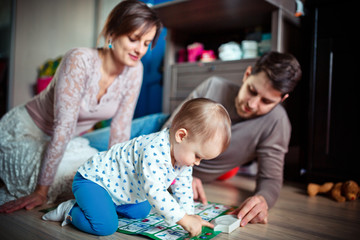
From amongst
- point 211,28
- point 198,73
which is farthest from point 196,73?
point 211,28

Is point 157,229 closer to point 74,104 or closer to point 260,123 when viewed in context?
point 74,104

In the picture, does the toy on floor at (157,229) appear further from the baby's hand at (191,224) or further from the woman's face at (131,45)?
the woman's face at (131,45)

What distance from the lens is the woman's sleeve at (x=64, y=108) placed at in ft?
3.22

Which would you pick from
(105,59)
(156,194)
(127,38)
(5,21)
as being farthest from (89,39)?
(156,194)

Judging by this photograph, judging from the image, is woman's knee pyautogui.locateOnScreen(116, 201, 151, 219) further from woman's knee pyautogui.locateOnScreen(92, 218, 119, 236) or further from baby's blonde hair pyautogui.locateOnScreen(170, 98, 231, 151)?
baby's blonde hair pyautogui.locateOnScreen(170, 98, 231, 151)

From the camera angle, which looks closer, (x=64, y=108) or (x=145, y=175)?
(x=145, y=175)


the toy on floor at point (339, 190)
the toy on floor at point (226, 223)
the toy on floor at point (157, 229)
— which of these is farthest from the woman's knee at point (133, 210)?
the toy on floor at point (339, 190)

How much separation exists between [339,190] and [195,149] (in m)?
0.88

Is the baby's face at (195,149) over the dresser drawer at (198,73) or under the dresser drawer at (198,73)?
under

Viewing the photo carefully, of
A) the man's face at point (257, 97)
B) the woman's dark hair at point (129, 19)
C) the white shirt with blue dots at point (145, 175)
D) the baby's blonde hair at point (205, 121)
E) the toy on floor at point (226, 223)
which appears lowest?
the toy on floor at point (226, 223)

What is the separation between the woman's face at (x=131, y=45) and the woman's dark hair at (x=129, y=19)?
1cm

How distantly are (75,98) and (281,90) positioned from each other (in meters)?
0.70

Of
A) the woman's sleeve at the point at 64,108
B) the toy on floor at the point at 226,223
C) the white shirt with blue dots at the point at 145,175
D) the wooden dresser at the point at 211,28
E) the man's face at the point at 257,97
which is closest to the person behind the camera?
the white shirt with blue dots at the point at 145,175

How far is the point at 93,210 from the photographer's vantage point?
77 cm
